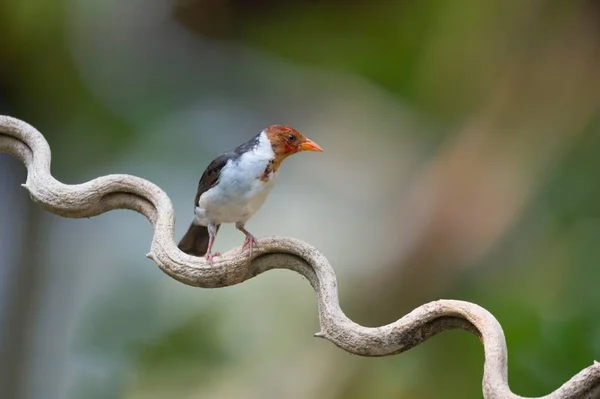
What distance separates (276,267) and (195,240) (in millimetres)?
412

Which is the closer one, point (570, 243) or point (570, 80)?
point (570, 243)

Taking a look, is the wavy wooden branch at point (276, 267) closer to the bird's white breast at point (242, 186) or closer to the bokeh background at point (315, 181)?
the bird's white breast at point (242, 186)

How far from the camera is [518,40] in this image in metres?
2.46

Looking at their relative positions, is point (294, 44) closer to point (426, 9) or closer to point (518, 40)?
point (426, 9)

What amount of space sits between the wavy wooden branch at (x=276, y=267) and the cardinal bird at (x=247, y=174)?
143mm

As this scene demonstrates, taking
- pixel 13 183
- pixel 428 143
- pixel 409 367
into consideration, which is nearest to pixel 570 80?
pixel 428 143

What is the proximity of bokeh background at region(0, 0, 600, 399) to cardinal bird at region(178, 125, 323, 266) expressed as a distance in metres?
1.04

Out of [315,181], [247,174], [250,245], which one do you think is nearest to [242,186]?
[247,174]

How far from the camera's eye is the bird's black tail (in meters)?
1.62

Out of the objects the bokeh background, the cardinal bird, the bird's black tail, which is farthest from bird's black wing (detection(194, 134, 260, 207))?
the bokeh background

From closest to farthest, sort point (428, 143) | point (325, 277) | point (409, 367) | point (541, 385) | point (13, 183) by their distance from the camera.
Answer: point (325, 277)
point (541, 385)
point (409, 367)
point (428, 143)
point (13, 183)

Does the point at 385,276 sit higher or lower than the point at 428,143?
lower

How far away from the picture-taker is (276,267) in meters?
1.26

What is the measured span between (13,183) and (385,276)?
4.50 ft
